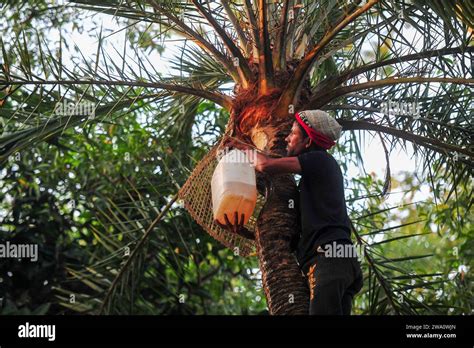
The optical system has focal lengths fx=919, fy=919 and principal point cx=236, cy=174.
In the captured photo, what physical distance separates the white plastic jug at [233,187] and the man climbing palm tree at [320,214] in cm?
6

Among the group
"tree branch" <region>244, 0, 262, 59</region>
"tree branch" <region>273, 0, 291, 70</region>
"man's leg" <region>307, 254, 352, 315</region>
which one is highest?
"tree branch" <region>244, 0, 262, 59</region>

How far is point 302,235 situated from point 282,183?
360mm

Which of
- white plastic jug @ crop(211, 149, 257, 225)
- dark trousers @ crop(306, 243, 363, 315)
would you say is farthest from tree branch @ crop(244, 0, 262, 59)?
dark trousers @ crop(306, 243, 363, 315)

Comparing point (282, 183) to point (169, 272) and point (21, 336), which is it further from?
point (169, 272)

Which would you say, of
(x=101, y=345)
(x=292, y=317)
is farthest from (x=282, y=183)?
(x=101, y=345)

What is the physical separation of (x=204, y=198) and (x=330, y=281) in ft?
3.93

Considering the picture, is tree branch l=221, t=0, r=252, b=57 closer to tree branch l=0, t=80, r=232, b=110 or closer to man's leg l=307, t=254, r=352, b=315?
tree branch l=0, t=80, r=232, b=110

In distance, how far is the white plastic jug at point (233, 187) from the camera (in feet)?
14.3

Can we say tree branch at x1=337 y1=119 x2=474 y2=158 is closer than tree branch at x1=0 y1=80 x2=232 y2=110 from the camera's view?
No

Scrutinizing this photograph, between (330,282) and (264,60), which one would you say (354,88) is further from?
(330,282)

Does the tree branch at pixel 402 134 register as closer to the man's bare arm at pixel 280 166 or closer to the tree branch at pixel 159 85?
the tree branch at pixel 159 85

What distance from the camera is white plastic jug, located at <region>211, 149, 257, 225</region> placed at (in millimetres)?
4355

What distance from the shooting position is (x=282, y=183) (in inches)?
184

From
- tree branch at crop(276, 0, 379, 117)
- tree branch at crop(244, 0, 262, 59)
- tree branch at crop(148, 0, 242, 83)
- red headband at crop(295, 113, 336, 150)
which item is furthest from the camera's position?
tree branch at crop(148, 0, 242, 83)
